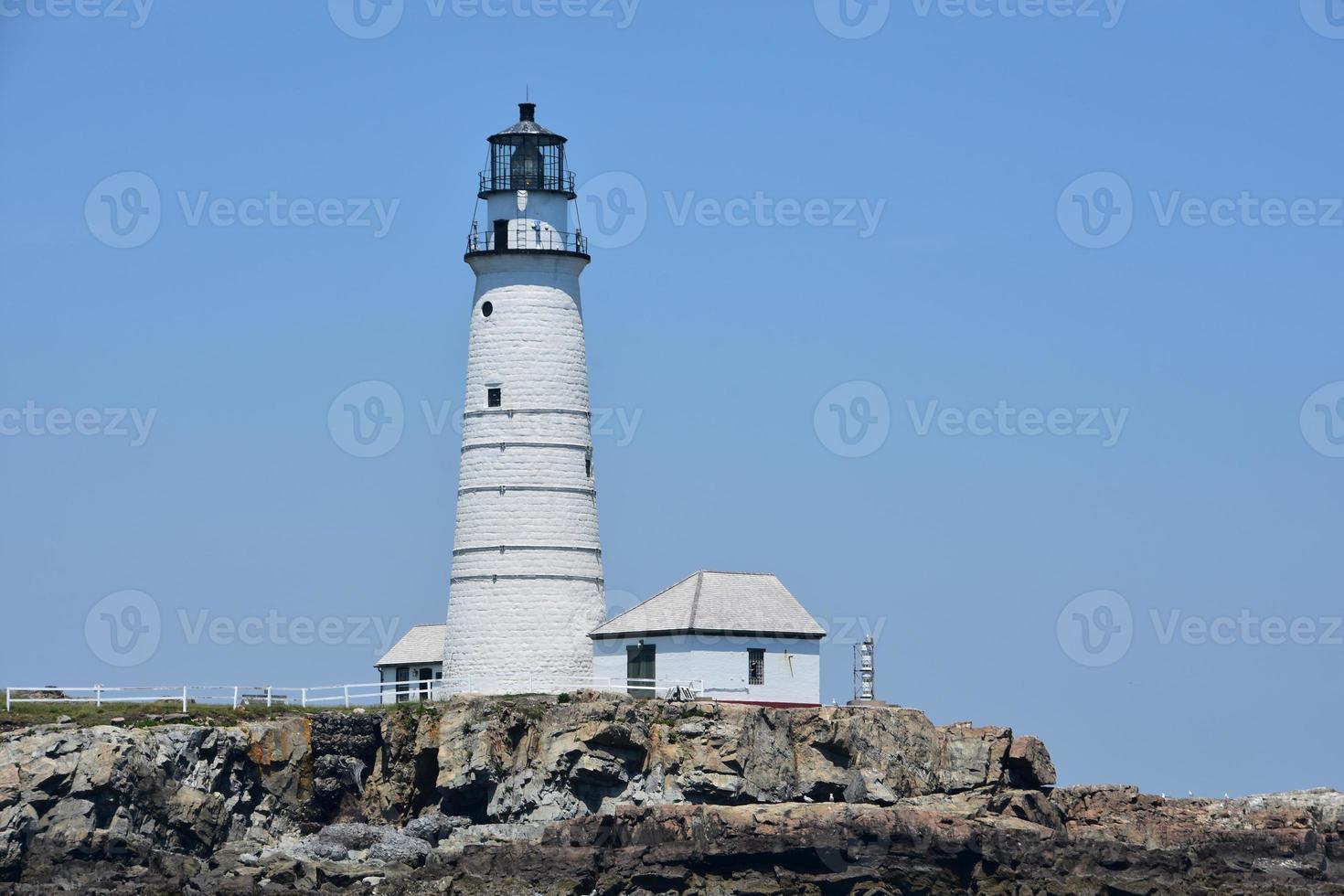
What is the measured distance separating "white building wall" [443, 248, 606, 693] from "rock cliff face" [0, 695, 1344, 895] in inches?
96.6

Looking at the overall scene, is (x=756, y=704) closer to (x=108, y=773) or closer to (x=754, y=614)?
(x=754, y=614)

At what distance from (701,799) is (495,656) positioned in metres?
6.52

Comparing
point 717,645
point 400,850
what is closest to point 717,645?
point 717,645

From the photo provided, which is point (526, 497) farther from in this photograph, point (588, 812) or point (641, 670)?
point (588, 812)

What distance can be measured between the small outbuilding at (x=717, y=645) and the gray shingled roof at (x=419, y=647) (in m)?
5.37

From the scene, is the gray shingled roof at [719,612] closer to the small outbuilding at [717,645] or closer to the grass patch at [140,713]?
the small outbuilding at [717,645]

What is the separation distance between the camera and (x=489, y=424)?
58938mm

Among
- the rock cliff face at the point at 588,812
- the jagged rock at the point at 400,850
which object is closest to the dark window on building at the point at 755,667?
the rock cliff face at the point at 588,812

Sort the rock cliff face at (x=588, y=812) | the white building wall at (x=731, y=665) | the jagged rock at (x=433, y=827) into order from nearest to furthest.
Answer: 1. the rock cliff face at (x=588, y=812)
2. the jagged rock at (x=433, y=827)
3. the white building wall at (x=731, y=665)

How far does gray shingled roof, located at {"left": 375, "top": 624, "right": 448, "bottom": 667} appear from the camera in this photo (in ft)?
205

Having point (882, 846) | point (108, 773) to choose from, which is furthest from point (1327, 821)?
point (108, 773)

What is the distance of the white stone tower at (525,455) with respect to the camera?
58.2 m

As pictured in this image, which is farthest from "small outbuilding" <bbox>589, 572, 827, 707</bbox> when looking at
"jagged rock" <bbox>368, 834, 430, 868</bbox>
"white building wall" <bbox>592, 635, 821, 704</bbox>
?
"jagged rock" <bbox>368, 834, 430, 868</bbox>

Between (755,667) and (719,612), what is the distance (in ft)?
4.90
